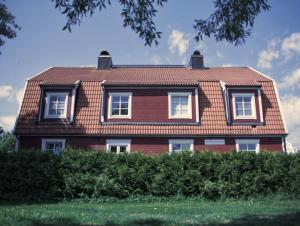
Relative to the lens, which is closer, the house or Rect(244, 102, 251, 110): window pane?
the house

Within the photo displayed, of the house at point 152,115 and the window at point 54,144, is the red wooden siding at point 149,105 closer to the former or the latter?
the house at point 152,115

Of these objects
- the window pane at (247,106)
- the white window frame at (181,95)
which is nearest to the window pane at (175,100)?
the white window frame at (181,95)

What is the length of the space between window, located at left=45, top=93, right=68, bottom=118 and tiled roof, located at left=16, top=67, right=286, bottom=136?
2.26ft

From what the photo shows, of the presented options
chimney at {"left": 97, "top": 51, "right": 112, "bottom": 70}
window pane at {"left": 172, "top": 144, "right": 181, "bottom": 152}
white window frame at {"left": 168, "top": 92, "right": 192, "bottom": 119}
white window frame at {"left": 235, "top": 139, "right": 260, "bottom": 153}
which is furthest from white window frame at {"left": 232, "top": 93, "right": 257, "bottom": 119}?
chimney at {"left": 97, "top": 51, "right": 112, "bottom": 70}

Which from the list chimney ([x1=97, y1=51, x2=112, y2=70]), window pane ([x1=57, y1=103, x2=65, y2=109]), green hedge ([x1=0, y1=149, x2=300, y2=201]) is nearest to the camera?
green hedge ([x1=0, y1=149, x2=300, y2=201])

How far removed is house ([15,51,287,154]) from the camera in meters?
20.0

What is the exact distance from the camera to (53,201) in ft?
45.2

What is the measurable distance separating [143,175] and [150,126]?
620 centimetres

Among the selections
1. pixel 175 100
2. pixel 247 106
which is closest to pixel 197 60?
pixel 175 100

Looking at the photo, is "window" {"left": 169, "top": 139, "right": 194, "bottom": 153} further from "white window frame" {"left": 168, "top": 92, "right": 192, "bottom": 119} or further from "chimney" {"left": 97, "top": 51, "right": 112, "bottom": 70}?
"chimney" {"left": 97, "top": 51, "right": 112, "bottom": 70}

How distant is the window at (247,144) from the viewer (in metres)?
20.1

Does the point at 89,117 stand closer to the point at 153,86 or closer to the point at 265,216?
the point at 153,86

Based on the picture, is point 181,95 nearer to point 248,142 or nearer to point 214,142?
point 214,142

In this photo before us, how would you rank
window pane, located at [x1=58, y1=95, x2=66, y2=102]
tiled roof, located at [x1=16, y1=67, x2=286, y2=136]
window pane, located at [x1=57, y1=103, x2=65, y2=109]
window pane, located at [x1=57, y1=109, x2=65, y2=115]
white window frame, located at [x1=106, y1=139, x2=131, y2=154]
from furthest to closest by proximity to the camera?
window pane, located at [x1=58, y1=95, x2=66, y2=102] < window pane, located at [x1=57, y1=103, x2=65, y2=109] < window pane, located at [x1=57, y1=109, x2=65, y2=115] < white window frame, located at [x1=106, y1=139, x2=131, y2=154] < tiled roof, located at [x1=16, y1=67, x2=286, y2=136]
